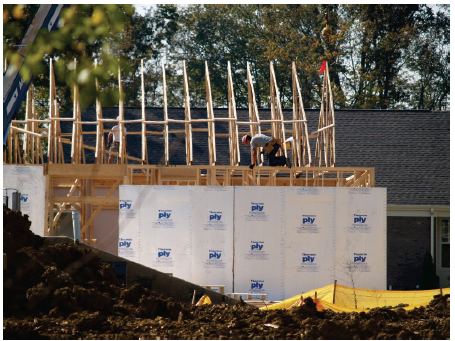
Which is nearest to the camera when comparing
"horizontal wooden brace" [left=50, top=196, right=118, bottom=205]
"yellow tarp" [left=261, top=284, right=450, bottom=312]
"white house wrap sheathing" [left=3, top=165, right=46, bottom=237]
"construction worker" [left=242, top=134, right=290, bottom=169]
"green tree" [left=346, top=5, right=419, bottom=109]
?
"yellow tarp" [left=261, top=284, right=450, bottom=312]

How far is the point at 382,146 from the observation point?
2155cm

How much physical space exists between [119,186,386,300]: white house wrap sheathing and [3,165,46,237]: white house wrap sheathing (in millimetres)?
1865

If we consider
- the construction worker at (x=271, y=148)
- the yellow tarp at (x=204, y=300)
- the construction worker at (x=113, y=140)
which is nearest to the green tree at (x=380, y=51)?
the construction worker at (x=113, y=140)

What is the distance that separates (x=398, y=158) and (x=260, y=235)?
28.3 ft

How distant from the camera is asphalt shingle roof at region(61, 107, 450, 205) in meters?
19.9

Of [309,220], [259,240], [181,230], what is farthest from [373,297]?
[181,230]

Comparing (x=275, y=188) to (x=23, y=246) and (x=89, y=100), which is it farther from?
(x=89, y=100)

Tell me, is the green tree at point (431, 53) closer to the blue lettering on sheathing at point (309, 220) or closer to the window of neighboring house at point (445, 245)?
the window of neighboring house at point (445, 245)

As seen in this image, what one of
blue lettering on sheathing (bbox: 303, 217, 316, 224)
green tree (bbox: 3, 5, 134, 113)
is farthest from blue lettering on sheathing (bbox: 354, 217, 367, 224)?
green tree (bbox: 3, 5, 134, 113)

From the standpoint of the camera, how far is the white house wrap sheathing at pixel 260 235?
13898 millimetres

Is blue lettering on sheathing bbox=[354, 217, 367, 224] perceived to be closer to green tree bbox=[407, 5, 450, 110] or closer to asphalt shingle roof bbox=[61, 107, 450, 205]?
asphalt shingle roof bbox=[61, 107, 450, 205]

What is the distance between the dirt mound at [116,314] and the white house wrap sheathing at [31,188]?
5.34m

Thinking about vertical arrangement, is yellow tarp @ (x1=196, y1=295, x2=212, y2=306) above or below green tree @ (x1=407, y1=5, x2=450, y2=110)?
below

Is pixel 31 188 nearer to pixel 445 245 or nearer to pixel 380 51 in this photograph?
pixel 445 245
